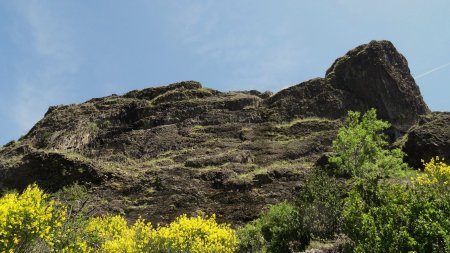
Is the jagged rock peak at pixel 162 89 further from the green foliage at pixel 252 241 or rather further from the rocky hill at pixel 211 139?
the green foliage at pixel 252 241

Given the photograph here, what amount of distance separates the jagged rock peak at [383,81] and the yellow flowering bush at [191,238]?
55334mm

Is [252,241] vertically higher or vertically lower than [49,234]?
lower

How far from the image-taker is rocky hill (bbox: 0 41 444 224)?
52.8 m

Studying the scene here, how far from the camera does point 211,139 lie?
73438 mm

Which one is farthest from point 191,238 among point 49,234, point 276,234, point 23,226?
point 23,226

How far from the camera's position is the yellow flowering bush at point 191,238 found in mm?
21625

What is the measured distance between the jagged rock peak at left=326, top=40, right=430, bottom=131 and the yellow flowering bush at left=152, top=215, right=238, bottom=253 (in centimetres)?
5533

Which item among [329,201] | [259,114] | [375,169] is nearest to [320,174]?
[329,201]

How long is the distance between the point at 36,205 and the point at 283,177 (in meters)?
40.2

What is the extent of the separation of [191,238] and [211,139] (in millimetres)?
48021

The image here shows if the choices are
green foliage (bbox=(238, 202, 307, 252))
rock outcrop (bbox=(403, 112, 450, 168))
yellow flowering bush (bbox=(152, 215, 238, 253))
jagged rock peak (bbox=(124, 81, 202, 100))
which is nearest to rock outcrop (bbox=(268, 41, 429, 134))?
jagged rock peak (bbox=(124, 81, 202, 100))

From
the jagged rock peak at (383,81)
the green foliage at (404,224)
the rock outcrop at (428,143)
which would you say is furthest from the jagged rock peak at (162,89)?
the green foliage at (404,224)

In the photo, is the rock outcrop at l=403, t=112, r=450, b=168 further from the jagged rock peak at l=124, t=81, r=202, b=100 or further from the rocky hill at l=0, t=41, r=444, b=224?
the jagged rock peak at l=124, t=81, r=202, b=100

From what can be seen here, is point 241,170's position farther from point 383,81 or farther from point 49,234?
point 49,234
